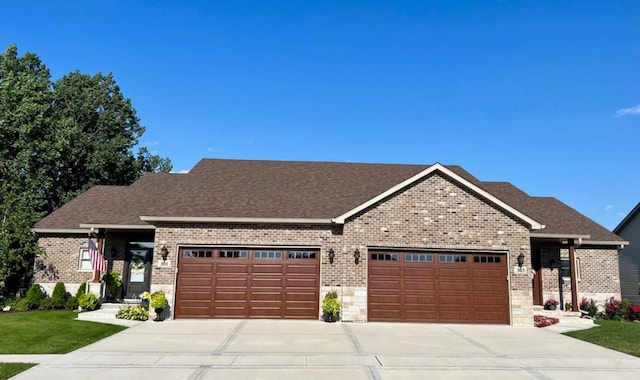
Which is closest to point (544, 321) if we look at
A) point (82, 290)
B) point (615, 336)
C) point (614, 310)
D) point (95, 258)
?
point (615, 336)

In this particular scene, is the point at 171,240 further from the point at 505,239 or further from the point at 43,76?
the point at 43,76

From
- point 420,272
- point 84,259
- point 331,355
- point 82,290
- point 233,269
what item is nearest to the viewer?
point 331,355

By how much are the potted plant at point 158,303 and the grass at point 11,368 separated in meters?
6.22

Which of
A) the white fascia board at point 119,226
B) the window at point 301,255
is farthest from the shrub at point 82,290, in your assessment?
the window at point 301,255

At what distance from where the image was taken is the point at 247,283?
1634 centimetres

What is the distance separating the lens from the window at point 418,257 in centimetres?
1639

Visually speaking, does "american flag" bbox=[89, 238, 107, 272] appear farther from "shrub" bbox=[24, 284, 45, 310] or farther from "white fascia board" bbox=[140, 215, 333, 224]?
"shrub" bbox=[24, 284, 45, 310]

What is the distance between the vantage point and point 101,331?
1324 centimetres

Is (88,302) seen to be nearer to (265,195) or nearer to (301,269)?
(265,195)

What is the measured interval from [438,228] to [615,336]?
250 inches

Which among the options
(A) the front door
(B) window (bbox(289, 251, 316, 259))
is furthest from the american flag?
(B) window (bbox(289, 251, 316, 259))

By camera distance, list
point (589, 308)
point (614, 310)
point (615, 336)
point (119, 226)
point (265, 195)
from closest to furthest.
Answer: point (615, 336) < point (119, 226) < point (265, 195) < point (614, 310) < point (589, 308)

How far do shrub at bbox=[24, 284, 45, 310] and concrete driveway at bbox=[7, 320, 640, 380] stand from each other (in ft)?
21.9

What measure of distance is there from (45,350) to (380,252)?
35.5 ft
